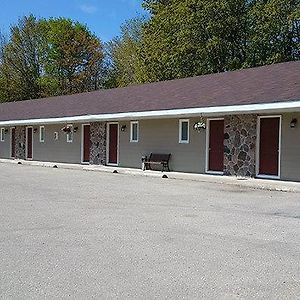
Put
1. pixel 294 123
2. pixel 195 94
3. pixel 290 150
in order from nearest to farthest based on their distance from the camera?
pixel 294 123 → pixel 290 150 → pixel 195 94

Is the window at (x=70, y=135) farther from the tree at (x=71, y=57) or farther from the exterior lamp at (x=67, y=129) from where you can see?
the tree at (x=71, y=57)

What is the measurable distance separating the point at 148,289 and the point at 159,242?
6.16ft

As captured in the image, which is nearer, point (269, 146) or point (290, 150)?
point (290, 150)

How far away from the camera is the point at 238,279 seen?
463 cm

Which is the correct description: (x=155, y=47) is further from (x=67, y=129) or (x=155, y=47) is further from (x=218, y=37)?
(x=67, y=129)

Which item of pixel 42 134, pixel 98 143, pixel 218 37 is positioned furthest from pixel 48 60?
pixel 98 143

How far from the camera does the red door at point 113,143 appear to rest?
2106cm

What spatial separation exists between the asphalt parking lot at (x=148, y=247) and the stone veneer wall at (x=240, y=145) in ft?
14.7

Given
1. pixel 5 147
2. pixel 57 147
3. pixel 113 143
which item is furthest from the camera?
pixel 5 147

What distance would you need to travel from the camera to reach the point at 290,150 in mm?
14258

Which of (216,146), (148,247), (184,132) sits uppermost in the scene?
(184,132)

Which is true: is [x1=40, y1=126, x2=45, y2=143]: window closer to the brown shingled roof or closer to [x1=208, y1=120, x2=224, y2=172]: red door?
the brown shingled roof

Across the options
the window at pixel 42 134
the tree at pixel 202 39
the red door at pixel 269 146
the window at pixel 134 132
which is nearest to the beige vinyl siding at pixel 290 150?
the red door at pixel 269 146

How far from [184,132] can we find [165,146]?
113 centimetres
